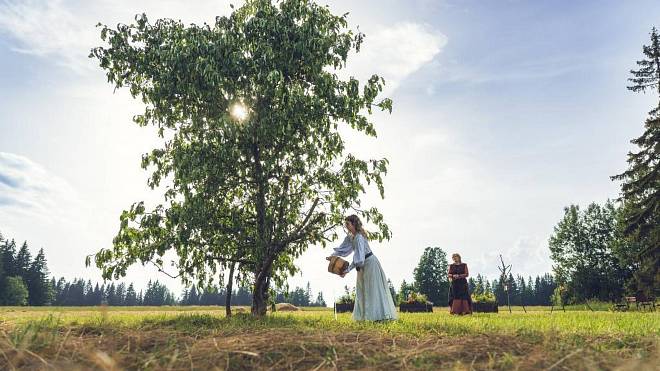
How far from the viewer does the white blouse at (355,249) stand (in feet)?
34.9

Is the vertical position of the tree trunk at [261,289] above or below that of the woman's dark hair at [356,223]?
below

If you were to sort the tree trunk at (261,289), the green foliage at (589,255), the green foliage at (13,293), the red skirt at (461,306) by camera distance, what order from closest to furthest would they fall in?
the tree trunk at (261,289)
the red skirt at (461,306)
the green foliage at (589,255)
the green foliage at (13,293)

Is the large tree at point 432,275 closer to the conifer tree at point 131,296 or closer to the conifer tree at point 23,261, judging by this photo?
the conifer tree at point 23,261

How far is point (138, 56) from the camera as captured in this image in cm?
1153

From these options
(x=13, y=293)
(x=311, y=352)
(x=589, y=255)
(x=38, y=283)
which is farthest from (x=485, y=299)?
(x=38, y=283)

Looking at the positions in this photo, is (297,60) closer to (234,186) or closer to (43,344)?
(234,186)

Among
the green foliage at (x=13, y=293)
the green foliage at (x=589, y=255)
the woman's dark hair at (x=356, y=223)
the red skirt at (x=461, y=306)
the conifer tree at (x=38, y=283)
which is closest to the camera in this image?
the woman's dark hair at (x=356, y=223)

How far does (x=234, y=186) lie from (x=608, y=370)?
1018 centimetres

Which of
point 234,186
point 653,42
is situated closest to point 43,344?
point 234,186

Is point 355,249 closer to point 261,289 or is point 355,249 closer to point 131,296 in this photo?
point 261,289

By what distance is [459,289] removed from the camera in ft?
56.6

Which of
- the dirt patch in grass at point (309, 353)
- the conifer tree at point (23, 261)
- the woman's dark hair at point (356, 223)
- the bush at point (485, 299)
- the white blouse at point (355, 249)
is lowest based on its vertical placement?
the dirt patch in grass at point (309, 353)

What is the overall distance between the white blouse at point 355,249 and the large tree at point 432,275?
2799 inches

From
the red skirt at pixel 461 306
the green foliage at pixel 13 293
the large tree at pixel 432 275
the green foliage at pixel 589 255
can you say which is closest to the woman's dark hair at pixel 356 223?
the red skirt at pixel 461 306
